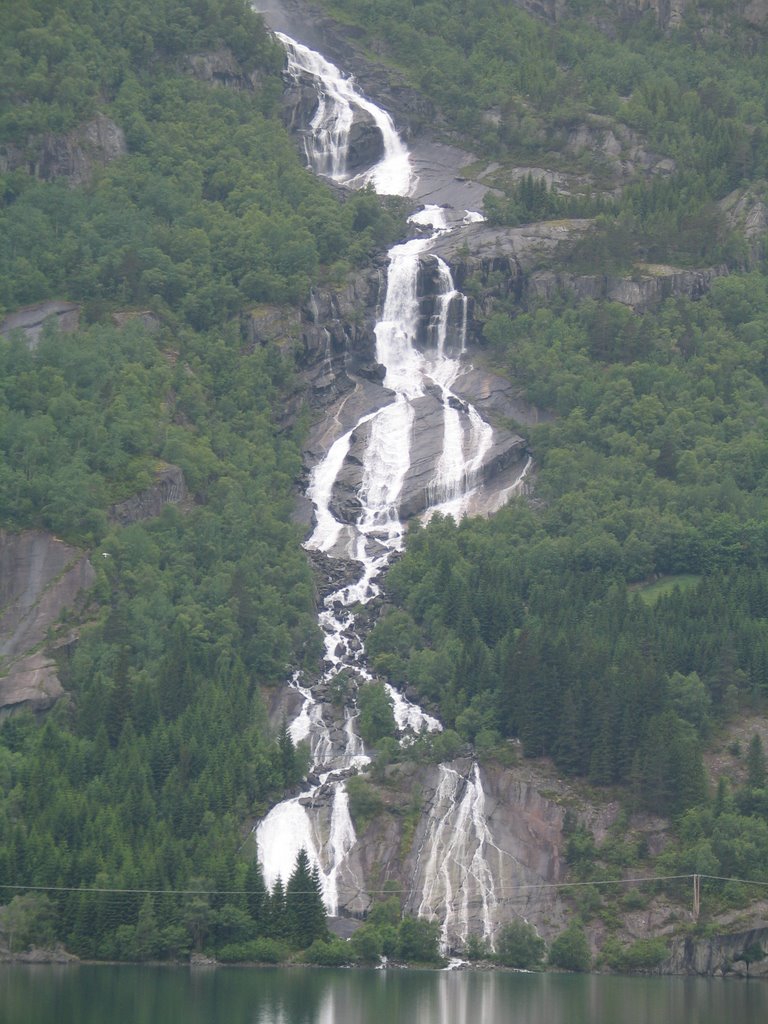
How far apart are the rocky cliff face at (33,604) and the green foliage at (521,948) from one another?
1543 inches

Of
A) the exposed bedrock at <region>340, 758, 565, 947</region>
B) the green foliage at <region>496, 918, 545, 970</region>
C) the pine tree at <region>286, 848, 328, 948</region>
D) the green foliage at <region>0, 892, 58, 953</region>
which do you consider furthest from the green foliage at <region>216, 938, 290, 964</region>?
the green foliage at <region>496, 918, 545, 970</region>

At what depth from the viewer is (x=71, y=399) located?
632 feet

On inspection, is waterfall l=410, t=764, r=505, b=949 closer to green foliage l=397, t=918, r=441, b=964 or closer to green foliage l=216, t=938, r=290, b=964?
green foliage l=397, t=918, r=441, b=964

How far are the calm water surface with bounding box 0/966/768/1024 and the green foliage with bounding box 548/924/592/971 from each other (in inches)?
112

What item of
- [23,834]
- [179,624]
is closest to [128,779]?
[23,834]

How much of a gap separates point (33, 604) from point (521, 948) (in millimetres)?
48425

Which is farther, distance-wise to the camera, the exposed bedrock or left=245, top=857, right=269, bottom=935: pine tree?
the exposed bedrock

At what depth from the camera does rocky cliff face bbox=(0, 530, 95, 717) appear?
6742 inches

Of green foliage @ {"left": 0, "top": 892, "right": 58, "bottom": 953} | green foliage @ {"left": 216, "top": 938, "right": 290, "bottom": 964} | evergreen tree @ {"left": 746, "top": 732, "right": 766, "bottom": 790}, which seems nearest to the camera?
green foliage @ {"left": 0, "top": 892, "right": 58, "bottom": 953}

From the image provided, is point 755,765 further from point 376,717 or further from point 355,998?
point 355,998

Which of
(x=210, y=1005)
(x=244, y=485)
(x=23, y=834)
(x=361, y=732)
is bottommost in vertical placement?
(x=210, y=1005)

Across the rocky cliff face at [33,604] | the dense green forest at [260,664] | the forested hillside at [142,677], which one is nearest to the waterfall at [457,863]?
the dense green forest at [260,664]

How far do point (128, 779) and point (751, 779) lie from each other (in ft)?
138

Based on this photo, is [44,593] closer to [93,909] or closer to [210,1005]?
[93,909]
